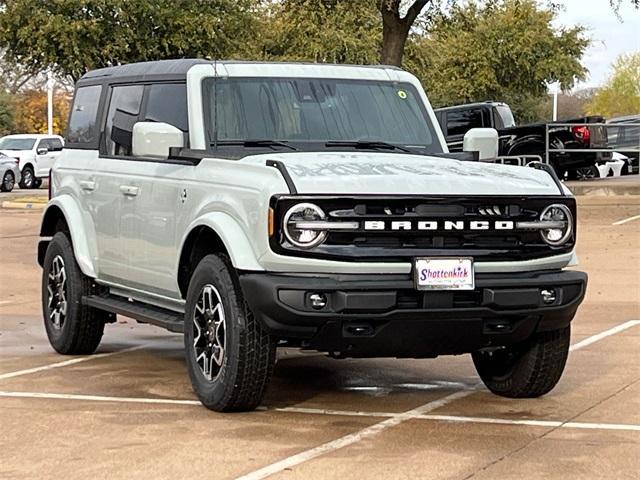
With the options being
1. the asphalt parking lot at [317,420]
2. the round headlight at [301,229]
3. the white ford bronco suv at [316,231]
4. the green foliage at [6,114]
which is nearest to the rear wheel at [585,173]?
the asphalt parking lot at [317,420]

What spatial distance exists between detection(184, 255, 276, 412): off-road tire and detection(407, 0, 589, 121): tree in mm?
44434

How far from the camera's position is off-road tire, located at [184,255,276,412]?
24.2 ft

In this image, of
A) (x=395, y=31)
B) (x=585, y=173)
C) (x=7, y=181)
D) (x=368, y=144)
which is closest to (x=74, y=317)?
(x=368, y=144)

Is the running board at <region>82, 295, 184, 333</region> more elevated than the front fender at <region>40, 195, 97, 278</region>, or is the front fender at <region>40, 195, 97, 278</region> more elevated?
the front fender at <region>40, 195, 97, 278</region>

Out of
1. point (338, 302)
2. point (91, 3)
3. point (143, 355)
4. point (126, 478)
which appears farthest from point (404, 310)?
point (91, 3)

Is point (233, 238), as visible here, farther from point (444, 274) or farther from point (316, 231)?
point (444, 274)

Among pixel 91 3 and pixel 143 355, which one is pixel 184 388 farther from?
pixel 91 3

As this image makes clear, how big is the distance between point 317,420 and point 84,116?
3726mm

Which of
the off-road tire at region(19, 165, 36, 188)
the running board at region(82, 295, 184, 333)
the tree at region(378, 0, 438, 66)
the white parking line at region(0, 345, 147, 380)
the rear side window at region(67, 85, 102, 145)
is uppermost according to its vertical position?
the tree at region(378, 0, 438, 66)

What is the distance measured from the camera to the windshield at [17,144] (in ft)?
132

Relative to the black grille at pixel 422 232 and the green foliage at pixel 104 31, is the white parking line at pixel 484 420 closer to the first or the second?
the black grille at pixel 422 232

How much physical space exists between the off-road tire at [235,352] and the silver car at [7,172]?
97.3 ft

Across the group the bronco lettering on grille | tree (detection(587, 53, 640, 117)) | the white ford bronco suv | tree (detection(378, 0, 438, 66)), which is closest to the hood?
the white ford bronco suv

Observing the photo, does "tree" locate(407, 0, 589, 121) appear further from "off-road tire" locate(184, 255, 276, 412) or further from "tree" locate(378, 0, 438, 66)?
"off-road tire" locate(184, 255, 276, 412)
